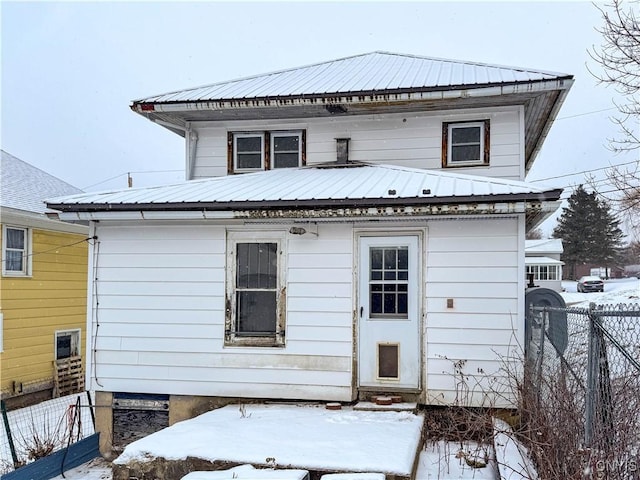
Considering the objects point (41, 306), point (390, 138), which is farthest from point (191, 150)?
point (41, 306)

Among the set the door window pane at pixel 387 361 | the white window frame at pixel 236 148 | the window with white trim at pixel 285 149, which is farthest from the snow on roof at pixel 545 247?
the door window pane at pixel 387 361

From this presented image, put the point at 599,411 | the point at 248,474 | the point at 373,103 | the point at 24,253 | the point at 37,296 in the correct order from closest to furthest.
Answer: the point at 599,411
the point at 248,474
the point at 373,103
the point at 24,253
the point at 37,296

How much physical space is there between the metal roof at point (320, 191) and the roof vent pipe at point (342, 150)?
8.3 inches

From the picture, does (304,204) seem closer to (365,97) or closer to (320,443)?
(365,97)

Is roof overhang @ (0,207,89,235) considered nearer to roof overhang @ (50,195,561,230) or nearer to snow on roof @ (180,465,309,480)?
roof overhang @ (50,195,561,230)

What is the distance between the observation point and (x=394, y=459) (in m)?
5.01

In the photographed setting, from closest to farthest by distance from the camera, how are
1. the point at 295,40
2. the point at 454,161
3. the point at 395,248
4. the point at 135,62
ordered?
1. the point at 395,248
2. the point at 454,161
3. the point at 295,40
4. the point at 135,62

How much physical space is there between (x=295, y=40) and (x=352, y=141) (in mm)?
70648

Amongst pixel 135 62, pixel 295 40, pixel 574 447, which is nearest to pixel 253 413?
pixel 574 447

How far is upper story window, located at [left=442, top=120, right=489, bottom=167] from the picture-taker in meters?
8.84

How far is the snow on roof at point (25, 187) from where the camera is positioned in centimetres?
1271

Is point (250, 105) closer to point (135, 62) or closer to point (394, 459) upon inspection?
point (394, 459)

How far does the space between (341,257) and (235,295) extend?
5.45 feet

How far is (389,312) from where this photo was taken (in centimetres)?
759
